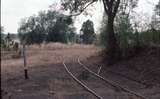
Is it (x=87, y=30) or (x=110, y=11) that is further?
(x=87, y=30)

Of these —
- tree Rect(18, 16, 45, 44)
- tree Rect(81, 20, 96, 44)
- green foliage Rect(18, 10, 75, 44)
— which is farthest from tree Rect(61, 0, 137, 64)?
tree Rect(18, 16, 45, 44)

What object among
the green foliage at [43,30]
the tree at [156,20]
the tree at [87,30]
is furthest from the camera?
the green foliage at [43,30]

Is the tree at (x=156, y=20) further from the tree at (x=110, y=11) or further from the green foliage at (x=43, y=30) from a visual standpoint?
A: the green foliage at (x=43, y=30)

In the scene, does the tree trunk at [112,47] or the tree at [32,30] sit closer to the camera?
the tree trunk at [112,47]

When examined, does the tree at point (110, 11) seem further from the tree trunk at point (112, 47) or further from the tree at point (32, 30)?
the tree at point (32, 30)

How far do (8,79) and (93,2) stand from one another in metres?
9.92

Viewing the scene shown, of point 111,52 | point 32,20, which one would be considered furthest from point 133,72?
point 32,20

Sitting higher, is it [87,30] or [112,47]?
[87,30]

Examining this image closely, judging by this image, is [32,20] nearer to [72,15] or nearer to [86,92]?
[72,15]

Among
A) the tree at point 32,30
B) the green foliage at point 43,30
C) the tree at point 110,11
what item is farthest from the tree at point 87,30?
the tree at point 110,11

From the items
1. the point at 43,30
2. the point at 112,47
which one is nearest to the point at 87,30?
the point at 43,30

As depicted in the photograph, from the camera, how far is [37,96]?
14250mm

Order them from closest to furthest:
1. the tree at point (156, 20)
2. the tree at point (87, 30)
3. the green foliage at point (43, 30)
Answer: the tree at point (156, 20) → the tree at point (87, 30) → the green foliage at point (43, 30)

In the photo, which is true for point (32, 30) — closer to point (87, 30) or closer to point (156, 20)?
point (87, 30)
